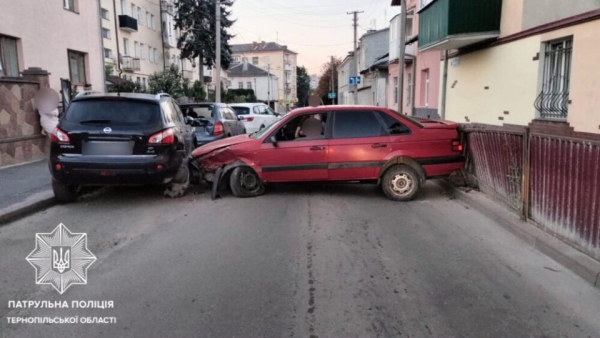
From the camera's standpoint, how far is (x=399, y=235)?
560cm

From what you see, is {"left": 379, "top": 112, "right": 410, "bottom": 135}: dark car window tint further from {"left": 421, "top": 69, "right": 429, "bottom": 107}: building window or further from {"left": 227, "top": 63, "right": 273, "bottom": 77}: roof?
{"left": 227, "top": 63, "right": 273, "bottom": 77}: roof

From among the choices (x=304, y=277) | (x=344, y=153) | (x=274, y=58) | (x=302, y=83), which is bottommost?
(x=304, y=277)

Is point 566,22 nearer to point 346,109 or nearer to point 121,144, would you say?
point 346,109

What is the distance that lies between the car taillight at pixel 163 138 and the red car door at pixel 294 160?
1.51 m

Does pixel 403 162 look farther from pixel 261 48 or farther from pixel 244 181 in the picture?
pixel 261 48

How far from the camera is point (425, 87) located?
20.7 m

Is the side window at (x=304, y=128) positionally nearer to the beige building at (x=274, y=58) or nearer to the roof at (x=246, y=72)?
the roof at (x=246, y=72)

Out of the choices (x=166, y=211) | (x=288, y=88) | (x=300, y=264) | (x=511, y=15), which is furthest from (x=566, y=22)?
(x=288, y=88)

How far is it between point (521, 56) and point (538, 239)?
719 cm

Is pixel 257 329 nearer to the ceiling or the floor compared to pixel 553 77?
nearer to the floor

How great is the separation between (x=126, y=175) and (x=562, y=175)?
5.83 meters

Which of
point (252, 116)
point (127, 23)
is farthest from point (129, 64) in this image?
point (252, 116)

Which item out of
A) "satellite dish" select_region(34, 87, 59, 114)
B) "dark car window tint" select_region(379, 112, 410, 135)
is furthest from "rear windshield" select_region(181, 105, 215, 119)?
"dark car window tint" select_region(379, 112, 410, 135)

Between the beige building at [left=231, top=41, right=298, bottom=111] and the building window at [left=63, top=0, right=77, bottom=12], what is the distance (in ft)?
286
